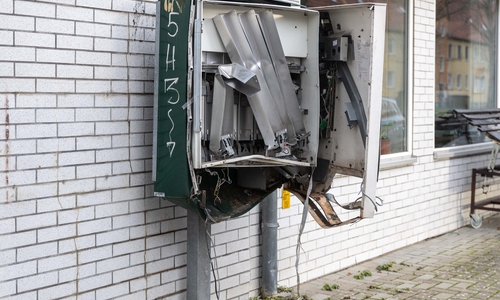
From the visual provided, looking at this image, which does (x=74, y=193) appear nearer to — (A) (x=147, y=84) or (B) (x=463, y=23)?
(A) (x=147, y=84)

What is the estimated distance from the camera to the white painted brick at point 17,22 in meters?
3.79

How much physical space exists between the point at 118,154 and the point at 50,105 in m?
0.63

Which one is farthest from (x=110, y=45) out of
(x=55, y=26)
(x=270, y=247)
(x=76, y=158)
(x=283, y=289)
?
(x=283, y=289)

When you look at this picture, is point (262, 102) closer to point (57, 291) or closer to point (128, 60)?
point (128, 60)

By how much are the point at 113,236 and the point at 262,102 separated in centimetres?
137

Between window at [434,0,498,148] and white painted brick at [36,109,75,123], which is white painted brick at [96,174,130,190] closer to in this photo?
white painted brick at [36,109,75,123]

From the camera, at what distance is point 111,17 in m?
4.38

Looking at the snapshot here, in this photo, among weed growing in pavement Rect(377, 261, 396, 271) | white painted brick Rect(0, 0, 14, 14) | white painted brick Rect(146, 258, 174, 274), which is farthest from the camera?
weed growing in pavement Rect(377, 261, 396, 271)

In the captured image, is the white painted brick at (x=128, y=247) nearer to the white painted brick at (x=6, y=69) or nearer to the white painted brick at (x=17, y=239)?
the white painted brick at (x=17, y=239)

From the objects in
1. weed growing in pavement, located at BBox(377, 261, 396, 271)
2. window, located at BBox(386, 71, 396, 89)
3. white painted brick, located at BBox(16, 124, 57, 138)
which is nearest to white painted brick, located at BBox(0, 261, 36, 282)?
white painted brick, located at BBox(16, 124, 57, 138)

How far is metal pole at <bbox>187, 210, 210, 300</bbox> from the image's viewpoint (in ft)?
15.8

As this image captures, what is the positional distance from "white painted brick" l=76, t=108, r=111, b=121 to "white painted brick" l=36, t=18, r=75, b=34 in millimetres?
507

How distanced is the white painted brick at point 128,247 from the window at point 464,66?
5.17 metres

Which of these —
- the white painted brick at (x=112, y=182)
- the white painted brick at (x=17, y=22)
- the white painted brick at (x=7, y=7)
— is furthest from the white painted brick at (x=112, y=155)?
the white painted brick at (x=7, y=7)
